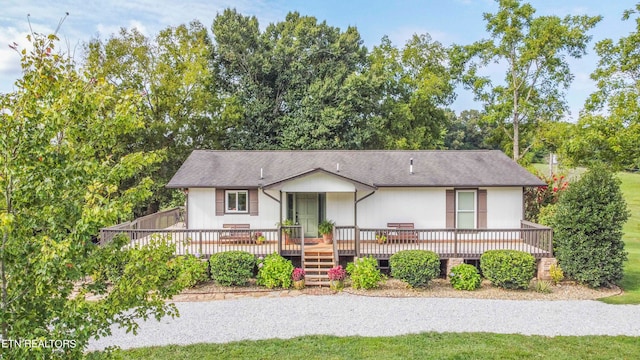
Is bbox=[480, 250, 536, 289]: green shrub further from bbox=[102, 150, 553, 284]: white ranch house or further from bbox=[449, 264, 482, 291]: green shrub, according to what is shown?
bbox=[102, 150, 553, 284]: white ranch house

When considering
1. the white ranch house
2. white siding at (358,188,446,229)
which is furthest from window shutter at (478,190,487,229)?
white siding at (358,188,446,229)

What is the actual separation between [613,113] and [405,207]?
12791 mm

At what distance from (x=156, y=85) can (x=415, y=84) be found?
1840 centimetres

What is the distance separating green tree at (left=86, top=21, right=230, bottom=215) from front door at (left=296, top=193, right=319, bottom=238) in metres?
11.5

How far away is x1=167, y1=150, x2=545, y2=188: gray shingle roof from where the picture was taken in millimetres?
15164

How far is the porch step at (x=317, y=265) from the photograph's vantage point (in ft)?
40.7

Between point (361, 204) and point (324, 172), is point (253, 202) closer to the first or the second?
point (324, 172)

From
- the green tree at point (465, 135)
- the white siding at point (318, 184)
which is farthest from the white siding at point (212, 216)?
the green tree at point (465, 135)

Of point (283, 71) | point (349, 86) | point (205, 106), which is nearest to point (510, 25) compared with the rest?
point (349, 86)

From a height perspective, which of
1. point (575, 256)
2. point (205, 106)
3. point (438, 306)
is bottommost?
point (438, 306)

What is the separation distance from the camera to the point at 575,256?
12039 mm

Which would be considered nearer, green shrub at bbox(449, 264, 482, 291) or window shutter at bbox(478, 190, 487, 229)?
green shrub at bbox(449, 264, 482, 291)

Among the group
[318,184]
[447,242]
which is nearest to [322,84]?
[318,184]

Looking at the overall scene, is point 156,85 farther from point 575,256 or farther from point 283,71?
point 575,256
